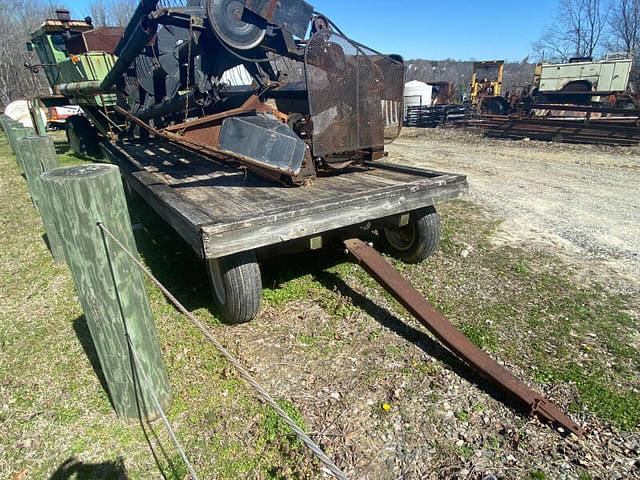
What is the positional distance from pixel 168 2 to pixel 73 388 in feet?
12.7

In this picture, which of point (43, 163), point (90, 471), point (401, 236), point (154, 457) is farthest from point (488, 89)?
point (90, 471)

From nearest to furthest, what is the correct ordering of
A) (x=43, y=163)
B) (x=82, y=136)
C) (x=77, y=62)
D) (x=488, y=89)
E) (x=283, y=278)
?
(x=283, y=278) → (x=43, y=163) → (x=77, y=62) → (x=82, y=136) → (x=488, y=89)

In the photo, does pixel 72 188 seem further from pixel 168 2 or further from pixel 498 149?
pixel 498 149

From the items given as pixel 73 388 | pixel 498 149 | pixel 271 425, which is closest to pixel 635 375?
pixel 271 425

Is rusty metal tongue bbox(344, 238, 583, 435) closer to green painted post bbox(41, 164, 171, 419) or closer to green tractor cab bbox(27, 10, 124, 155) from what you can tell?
green painted post bbox(41, 164, 171, 419)

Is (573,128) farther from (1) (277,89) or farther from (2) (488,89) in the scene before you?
(1) (277,89)

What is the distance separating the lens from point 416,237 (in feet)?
13.3

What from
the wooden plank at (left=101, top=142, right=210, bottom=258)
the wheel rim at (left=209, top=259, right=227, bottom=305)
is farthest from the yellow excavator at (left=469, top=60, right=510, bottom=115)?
the wheel rim at (left=209, top=259, right=227, bottom=305)

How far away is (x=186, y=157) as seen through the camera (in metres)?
5.80

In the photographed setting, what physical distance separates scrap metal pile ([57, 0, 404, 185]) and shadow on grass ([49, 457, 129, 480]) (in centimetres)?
222

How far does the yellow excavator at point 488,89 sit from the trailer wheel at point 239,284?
20.2 metres

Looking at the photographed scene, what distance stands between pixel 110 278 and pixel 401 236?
300cm

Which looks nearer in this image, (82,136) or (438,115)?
(82,136)

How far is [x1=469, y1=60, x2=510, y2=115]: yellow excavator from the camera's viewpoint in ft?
69.2
